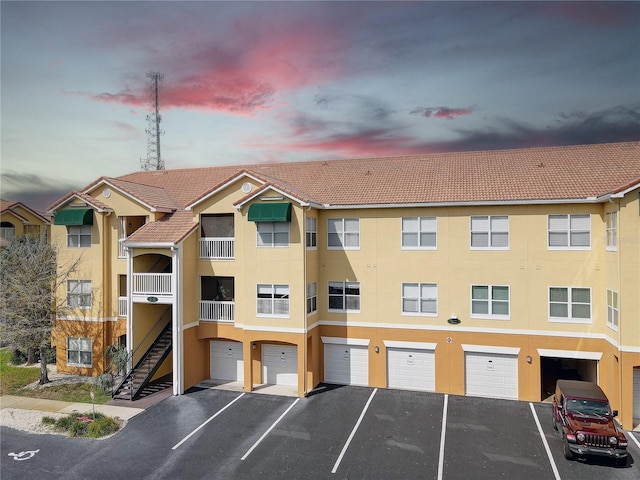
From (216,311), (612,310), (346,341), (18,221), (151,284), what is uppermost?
(18,221)

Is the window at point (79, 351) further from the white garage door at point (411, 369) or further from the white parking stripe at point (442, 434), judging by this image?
the white parking stripe at point (442, 434)

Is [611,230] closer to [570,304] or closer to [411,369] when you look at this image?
[570,304]

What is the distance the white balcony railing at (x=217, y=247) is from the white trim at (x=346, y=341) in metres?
6.61

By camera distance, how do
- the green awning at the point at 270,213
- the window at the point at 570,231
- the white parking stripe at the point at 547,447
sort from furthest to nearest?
the green awning at the point at 270,213 → the window at the point at 570,231 → the white parking stripe at the point at 547,447

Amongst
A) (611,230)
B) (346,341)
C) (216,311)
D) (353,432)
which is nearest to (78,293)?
(216,311)

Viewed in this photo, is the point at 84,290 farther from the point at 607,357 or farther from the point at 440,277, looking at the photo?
the point at 607,357

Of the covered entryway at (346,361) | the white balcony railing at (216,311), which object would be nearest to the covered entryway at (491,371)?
the covered entryway at (346,361)

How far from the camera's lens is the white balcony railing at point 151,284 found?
21.6 meters

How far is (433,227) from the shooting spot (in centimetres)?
2134

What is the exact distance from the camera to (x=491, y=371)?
806 inches

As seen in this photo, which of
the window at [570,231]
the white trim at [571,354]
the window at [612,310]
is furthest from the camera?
the window at [570,231]

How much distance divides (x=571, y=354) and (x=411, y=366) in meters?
7.15

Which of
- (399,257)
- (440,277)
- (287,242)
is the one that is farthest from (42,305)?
(440,277)

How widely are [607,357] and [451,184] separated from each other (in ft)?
33.9
